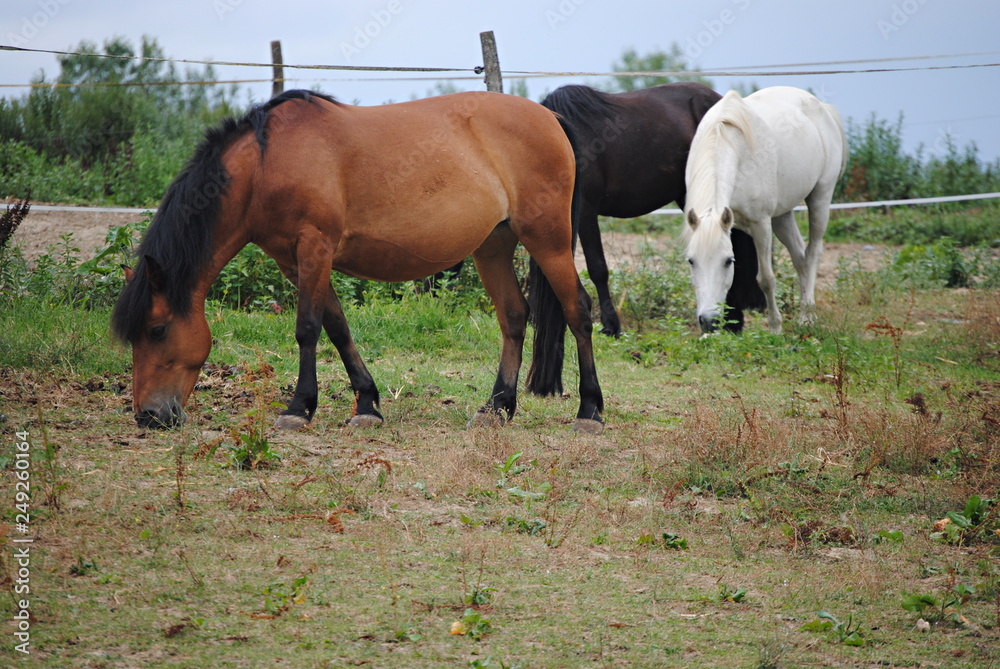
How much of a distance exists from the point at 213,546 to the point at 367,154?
2.42 metres

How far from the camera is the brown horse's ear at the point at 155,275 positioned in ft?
14.3

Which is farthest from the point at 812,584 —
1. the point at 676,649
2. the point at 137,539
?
the point at 137,539

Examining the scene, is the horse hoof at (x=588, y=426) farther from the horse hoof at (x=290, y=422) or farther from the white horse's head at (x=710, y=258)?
the white horse's head at (x=710, y=258)

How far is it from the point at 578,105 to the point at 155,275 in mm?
4690

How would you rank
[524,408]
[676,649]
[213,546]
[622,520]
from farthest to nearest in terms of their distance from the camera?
1. [524,408]
2. [622,520]
3. [213,546]
4. [676,649]

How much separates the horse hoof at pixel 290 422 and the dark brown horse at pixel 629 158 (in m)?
3.91

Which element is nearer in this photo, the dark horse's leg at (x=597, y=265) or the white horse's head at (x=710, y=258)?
the white horse's head at (x=710, y=258)

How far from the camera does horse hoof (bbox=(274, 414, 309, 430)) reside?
4824 mm

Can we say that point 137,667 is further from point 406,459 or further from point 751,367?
point 751,367

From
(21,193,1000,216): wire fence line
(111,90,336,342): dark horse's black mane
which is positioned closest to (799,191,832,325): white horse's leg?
(21,193,1000,216): wire fence line

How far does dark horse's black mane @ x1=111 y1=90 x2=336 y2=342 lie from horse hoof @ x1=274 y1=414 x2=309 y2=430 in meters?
0.76

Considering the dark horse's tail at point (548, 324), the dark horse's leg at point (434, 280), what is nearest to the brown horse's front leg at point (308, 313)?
the dark horse's tail at point (548, 324)

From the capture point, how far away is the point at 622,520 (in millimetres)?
3711

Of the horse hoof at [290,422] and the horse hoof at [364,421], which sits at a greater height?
the horse hoof at [290,422]
